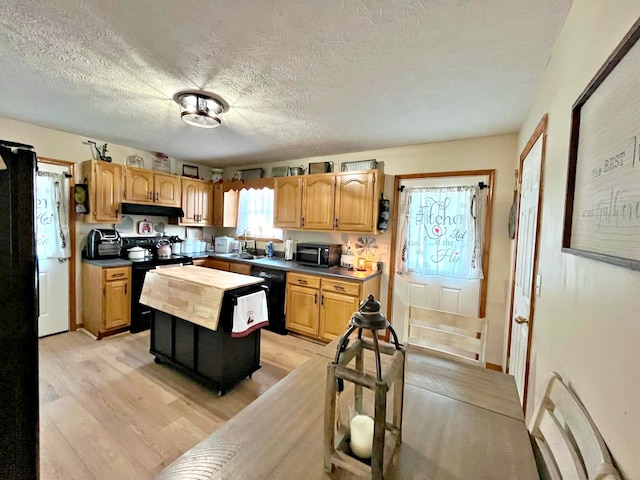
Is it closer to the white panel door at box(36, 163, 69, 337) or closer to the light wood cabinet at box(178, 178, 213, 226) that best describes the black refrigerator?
the white panel door at box(36, 163, 69, 337)

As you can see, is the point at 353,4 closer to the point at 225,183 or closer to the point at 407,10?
the point at 407,10

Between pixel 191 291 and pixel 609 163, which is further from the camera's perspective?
pixel 191 291

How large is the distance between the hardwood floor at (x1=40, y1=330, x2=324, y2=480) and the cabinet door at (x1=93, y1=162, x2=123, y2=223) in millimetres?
1549

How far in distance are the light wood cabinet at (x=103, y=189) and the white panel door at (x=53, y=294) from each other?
37 cm

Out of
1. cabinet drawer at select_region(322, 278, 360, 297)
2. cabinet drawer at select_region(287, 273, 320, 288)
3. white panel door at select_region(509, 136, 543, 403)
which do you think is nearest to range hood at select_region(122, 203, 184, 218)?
cabinet drawer at select_region(287, 273, 320, 288)

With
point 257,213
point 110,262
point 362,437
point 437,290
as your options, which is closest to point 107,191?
point 110,262

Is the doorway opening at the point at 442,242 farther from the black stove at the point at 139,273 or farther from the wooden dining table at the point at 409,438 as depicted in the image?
the black stove at the point at 139,273

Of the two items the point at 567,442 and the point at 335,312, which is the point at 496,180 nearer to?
the point at 335,312

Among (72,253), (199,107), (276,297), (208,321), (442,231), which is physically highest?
(199,107)

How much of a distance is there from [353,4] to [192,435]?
275 cm

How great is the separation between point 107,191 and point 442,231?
4.18 meters

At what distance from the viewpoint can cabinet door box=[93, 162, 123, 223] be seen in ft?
11.3

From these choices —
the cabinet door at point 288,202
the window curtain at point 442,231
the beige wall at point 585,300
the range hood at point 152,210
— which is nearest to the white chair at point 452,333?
the beige wall at point 585,300

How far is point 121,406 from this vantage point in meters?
2.19
